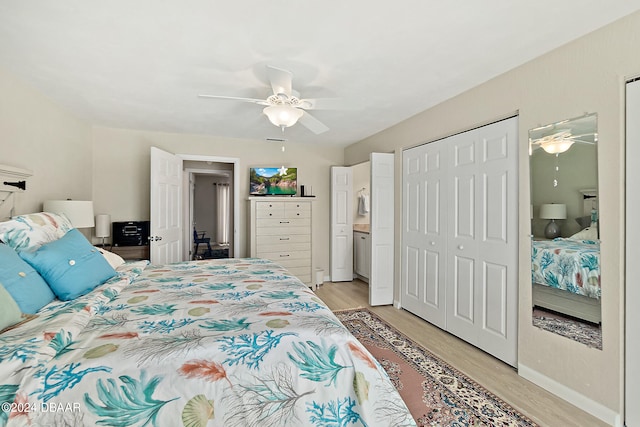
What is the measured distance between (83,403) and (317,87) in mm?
2499

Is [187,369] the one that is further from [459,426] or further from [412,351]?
[412,351]

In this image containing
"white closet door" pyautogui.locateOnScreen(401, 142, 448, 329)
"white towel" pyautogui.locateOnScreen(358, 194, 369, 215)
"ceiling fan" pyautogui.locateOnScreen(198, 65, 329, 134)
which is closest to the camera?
"ceiling fan" pyautogui.locateOnScreen(198, 65, 329, 134)

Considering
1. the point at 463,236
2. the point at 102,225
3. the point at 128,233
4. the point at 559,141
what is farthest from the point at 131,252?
the point at 559,141

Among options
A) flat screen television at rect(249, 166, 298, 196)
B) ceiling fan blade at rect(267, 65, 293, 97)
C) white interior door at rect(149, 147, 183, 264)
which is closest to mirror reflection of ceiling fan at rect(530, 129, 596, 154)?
ceiling fan blade at rect(267, 65, 293, 97)

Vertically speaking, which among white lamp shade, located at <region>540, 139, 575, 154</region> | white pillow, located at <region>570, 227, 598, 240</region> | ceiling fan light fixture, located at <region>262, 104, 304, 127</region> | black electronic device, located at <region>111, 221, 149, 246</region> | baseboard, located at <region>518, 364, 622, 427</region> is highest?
ceiling fan light fixture, located at <region>262, 104, 304, 127</region>

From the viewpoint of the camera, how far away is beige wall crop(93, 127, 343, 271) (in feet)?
13.0

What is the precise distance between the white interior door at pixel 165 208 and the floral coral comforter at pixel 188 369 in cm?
218

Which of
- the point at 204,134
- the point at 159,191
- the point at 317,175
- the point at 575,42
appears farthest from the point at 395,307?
the point at 204,134

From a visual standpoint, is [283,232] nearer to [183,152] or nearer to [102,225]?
[183,152]

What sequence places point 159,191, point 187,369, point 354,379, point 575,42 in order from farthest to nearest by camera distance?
point 159,191
point 575,42
point 354,379
point 187,369

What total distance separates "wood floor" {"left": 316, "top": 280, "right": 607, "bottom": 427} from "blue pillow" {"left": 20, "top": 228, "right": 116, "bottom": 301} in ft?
8.67

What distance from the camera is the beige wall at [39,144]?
7.69ft

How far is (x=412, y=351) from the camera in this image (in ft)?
8.50

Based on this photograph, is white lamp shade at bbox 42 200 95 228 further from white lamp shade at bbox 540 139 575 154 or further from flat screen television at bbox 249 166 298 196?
white lamp shade at bbox 540 139 575 154
